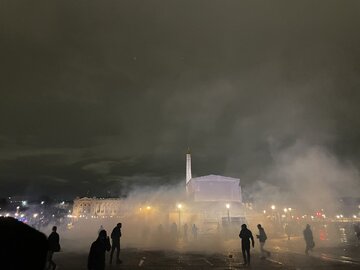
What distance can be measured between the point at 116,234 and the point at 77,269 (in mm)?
2437

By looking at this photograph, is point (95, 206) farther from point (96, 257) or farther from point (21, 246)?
point (21, 246)

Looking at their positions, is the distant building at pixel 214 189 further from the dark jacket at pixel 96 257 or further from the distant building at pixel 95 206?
the dark jacket at pixel 96 257

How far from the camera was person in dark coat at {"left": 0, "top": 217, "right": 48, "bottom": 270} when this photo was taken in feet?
4.93

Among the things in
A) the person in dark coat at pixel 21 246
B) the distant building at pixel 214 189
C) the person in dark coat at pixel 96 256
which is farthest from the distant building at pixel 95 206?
the person in dark coat at pixel 21 246

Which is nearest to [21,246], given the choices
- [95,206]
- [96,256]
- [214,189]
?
[96,256]

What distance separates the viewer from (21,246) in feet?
5.07

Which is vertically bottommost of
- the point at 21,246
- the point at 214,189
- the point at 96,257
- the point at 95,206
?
the point at 96,257

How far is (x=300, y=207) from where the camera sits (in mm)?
77375

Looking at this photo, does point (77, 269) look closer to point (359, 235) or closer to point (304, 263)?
point (304, 263)

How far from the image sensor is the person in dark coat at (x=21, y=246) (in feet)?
4.93

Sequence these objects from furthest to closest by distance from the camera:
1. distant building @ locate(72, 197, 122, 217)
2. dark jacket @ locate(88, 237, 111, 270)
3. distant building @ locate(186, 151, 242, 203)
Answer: distant building @ locate(72, 197, 122, 217) → distant building @ locate(186, 151, 242, 203) → dark jacket @ locate(88, 237, 111, 270)

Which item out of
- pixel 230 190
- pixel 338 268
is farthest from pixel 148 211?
pixel 338 268

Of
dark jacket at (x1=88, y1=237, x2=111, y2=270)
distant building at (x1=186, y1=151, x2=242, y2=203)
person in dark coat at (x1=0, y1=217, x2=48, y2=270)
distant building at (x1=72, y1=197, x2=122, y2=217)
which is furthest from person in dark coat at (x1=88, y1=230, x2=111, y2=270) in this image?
distant building at (x1=72, y1=197, x2=122, y2=217)

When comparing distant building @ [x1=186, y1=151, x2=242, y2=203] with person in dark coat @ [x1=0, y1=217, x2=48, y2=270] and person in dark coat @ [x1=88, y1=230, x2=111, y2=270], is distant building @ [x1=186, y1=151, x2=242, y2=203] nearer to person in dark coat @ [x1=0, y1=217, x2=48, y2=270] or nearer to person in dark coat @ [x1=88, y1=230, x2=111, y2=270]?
person in dark coat @ [x1=88, y1=230, x2=111, y2=270]
